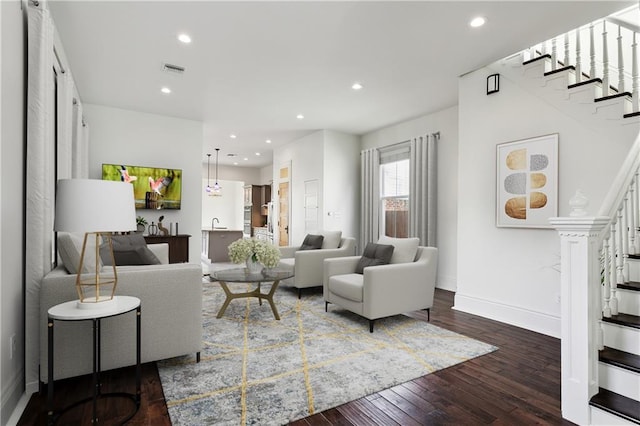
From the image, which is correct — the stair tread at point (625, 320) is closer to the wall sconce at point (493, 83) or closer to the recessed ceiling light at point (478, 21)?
the recessed ceiling light at point (478, 21)

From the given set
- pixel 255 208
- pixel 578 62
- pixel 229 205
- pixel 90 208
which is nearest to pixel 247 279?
pixel 90 208

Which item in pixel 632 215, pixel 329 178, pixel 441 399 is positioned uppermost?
pixel 329 178

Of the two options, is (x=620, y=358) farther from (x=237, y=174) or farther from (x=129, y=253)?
(x=237, y=174)

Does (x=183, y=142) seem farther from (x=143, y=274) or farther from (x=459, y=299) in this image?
(x=459, y=299)

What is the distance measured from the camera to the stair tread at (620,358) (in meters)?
1.80

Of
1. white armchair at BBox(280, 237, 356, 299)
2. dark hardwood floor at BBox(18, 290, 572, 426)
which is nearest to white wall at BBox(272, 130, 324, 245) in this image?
white armchair at BBox(280, 237, 356, 299)

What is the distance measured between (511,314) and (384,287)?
154 cm

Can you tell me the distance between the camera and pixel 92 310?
1785 millimetres

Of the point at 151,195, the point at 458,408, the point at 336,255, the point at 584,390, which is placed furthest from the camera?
the point at 151,195

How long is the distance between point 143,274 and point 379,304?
2129 mm

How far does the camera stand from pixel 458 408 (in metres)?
1.99

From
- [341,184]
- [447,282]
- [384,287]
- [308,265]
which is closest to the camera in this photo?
[384,287]

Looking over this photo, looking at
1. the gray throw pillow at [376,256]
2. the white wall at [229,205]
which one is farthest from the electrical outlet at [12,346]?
the white wall at [229,205]

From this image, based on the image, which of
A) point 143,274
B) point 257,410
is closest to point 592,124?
point 257,410
